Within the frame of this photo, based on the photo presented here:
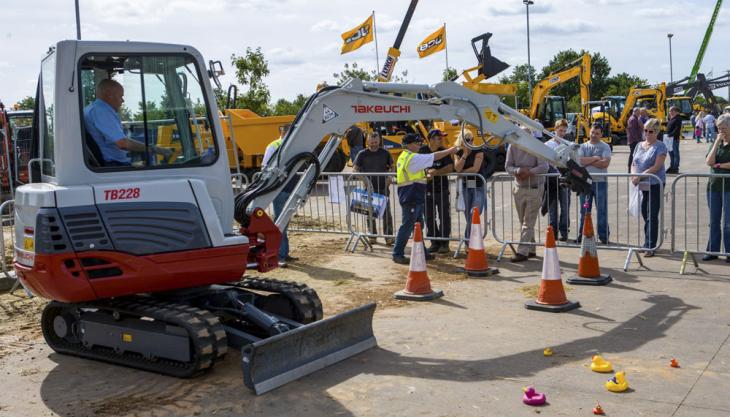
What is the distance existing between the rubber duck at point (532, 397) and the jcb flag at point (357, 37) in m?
21.3

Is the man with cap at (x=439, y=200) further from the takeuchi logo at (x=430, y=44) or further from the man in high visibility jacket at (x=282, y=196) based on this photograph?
the takeuchi logo at (x=430, y=44)

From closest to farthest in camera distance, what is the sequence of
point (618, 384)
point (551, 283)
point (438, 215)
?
1. point (618, 384)
2. point (551, 283)
3. point (438, 215)

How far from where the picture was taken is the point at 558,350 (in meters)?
6.90

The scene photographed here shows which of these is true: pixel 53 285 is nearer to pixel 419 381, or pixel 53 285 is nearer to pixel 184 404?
pixel 184 404

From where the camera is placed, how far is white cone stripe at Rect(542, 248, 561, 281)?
8250 mm

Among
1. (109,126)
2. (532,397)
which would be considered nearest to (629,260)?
(532,397)

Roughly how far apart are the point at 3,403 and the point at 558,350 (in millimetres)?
4558

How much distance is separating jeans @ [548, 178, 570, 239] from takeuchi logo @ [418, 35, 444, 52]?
1559 centimetres

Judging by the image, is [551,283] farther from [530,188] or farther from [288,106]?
[288,106]

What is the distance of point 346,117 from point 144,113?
203cm

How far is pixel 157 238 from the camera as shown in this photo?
6.39 meters

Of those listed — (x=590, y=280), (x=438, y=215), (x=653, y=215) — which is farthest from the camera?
(x=438, y=215)

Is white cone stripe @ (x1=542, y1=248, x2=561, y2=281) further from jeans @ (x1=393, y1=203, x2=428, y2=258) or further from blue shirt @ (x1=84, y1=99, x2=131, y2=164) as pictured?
blue shirt @ (x1=84, y1=99, x2=131, y2=164)

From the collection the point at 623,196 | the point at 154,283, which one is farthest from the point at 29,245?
the point at 623,196
